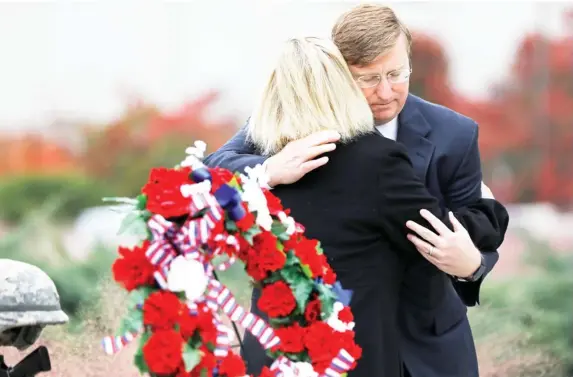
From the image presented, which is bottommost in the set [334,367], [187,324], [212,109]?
[212,109]

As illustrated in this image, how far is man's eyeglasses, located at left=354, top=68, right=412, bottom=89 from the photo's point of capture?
2619mm

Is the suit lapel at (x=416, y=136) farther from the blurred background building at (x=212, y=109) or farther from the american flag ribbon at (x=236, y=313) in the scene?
the blurred background building at (x=212, y=109)

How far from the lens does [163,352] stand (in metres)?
1.96

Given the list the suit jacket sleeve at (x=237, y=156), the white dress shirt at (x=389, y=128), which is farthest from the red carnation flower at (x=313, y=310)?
the white dress shirt at (x=389, y=128)

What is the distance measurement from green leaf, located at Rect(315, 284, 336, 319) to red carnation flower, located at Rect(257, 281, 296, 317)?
0.06m

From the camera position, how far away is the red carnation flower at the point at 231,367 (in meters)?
2.06

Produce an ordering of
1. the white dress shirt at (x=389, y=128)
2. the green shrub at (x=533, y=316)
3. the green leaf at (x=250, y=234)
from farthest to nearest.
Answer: the green shrub at (x=533, y=316) → the white dress shirt at (x=389, y=128) → the green leaf at (x=250, y=234)

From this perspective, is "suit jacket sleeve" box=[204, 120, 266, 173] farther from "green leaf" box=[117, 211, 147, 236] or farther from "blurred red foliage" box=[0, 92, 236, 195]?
"blurred red foliage" box=[0, 92, 236, 195]

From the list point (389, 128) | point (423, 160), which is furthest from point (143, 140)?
point (423, 160)

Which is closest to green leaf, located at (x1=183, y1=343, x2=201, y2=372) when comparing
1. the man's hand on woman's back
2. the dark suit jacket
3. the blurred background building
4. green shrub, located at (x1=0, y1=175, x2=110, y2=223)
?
the man's hand on woman's back

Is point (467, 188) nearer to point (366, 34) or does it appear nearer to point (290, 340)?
point (366, 34)

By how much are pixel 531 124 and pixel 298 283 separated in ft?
11.9

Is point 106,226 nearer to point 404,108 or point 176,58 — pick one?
point 176,58

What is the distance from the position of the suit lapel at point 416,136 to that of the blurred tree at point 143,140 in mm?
2435
